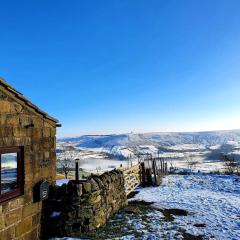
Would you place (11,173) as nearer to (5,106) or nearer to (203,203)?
(5,106)

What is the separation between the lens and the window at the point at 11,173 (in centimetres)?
716

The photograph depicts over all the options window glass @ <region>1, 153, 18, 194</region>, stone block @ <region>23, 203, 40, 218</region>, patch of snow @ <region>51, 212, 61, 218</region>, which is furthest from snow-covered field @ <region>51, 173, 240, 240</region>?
window glass @ <region>1, 153, 18, 194</region>

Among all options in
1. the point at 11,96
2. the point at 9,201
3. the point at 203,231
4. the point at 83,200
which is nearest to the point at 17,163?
the point at 9,201

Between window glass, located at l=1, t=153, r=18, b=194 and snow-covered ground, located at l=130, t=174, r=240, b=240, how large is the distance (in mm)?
4571

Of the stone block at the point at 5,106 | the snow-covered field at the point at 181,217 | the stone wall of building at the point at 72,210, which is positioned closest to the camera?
the stone block at the point at 5,106

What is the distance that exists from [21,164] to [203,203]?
905 cm

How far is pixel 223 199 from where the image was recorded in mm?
14422

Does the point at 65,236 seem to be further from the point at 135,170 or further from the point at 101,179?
the point at 135,170

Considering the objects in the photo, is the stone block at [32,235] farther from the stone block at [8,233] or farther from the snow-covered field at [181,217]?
the snow-covered field at [181,217]

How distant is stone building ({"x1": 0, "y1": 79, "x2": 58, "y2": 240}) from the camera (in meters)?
7.18

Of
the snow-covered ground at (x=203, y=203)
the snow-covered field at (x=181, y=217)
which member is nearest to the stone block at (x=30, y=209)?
the snow-covered field at (x=181, y=217)

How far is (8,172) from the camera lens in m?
7.41

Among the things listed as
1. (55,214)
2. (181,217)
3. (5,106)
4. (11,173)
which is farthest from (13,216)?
(181,217)

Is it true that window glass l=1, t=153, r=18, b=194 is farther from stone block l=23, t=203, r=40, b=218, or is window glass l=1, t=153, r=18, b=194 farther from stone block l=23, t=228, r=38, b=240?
stone block l=23, t=228, r=38, b=240
